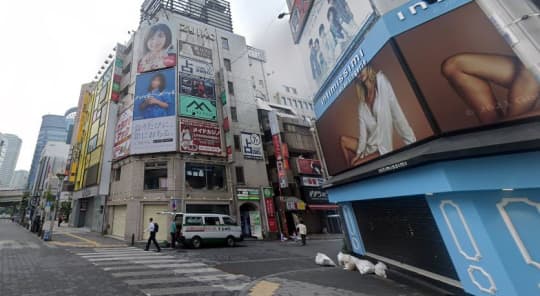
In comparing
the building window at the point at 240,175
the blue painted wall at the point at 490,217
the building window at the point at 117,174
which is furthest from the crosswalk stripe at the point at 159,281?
the building window at the point at 117,174

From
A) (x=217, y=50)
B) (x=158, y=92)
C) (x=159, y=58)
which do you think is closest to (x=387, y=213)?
(x=158, y=92)

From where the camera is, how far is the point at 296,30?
12.7m

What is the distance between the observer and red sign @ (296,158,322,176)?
29.2 meters

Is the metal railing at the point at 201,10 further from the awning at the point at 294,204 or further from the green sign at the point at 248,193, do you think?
the awning at the point at 294,204

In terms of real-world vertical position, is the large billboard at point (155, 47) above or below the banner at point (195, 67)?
above

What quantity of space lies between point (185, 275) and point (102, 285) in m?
2.36

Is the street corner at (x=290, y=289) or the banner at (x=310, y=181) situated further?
the banner at (x=310, y=181)

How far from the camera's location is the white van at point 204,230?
16312 millimetres

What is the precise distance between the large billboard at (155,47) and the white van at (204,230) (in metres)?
16.4

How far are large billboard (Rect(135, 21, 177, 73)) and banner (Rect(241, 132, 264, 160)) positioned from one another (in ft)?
34.7

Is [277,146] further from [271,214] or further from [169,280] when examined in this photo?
[169,280]

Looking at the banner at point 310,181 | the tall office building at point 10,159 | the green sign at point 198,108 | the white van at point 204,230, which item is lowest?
the white van at point 204,230

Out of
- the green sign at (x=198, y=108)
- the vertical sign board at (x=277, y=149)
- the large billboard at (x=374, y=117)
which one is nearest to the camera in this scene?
the large billboard at (x=374, y=117)

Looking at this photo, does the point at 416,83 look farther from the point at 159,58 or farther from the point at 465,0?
the point at 159,58
